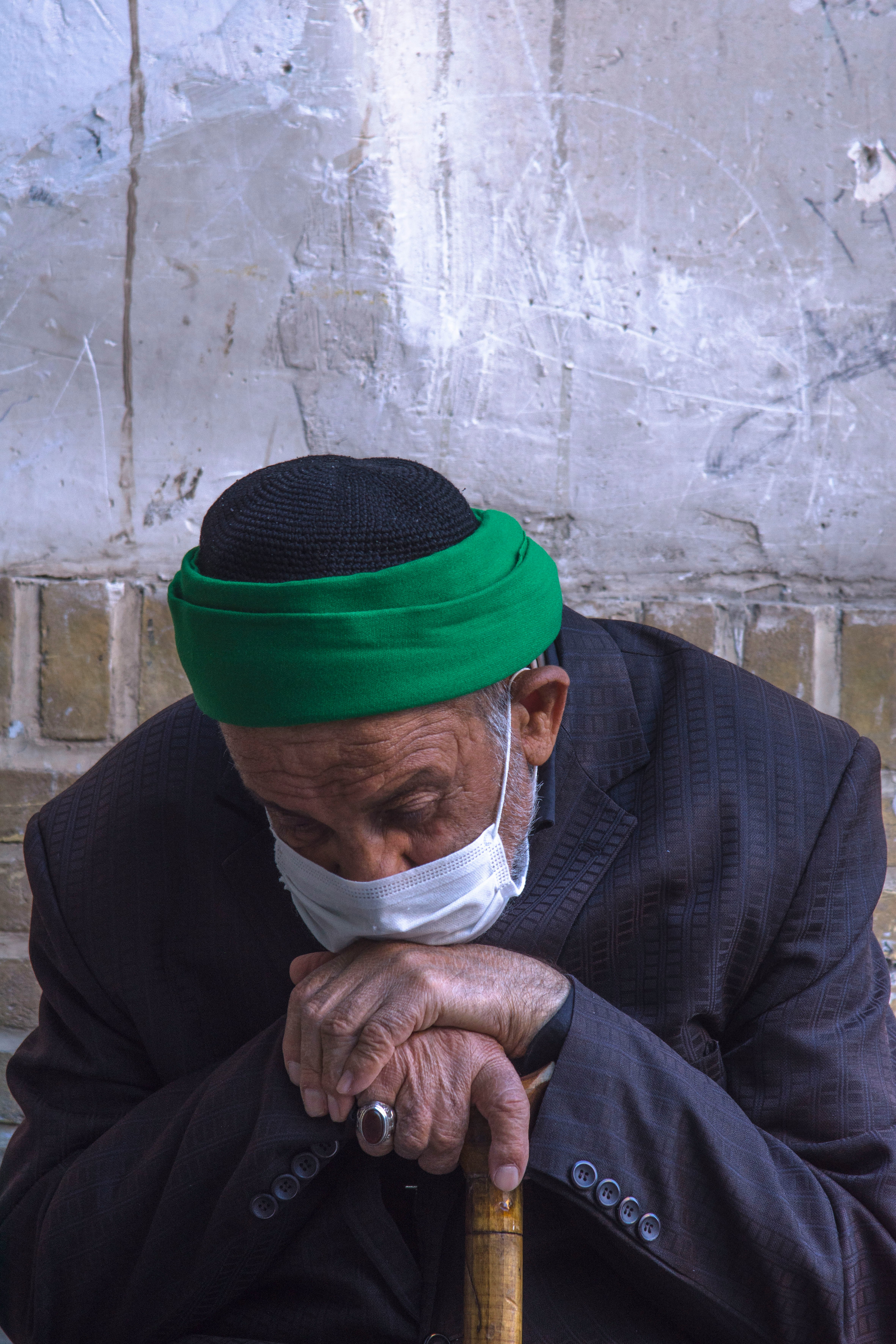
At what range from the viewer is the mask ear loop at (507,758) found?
157cm

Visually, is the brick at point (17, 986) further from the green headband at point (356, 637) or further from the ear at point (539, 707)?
the ear at point (539, 707)

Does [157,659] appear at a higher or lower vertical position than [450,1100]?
higher

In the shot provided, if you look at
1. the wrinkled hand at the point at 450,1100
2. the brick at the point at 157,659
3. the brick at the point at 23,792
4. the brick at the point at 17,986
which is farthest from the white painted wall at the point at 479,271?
the wrinkled hand at the point at 450,1100

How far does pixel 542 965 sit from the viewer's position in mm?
1550

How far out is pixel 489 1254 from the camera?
4.60 ft

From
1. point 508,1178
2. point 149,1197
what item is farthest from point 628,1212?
point 149,1197

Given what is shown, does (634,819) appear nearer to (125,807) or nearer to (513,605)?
(513,605)

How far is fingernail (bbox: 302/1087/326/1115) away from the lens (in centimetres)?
148

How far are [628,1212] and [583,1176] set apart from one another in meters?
0.08

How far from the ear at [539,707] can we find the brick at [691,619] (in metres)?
0.85

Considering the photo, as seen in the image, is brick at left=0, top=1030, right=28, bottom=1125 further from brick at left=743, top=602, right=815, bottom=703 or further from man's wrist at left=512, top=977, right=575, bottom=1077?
brick at left=743, top=602, right=815, bottom=703

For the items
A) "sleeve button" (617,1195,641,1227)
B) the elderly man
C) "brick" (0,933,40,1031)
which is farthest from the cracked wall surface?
"sleeve button" (617,1195,641,1227)

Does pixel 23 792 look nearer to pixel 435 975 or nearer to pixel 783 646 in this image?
pixel 435 975

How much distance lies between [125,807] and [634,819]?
2.78ft
